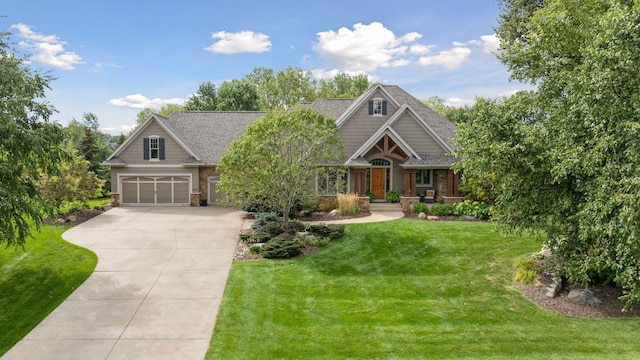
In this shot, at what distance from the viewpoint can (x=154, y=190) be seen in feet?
85.9

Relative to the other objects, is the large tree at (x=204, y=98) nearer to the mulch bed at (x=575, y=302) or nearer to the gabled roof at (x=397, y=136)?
the gabled roof at (x=397, y=136)

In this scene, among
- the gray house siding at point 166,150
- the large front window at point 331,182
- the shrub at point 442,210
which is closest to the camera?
the large front window at point 331,182

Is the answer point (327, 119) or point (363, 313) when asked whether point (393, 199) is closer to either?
point (327, 119)

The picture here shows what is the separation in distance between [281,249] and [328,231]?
9.77ft

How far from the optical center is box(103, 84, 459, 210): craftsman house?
78.8ft

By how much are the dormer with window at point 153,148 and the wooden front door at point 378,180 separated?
42.8ft

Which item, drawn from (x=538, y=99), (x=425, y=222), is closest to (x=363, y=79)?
(x=425, y=222)

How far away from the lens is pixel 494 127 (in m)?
10.8

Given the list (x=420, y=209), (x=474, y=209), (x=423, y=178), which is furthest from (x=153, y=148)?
(x=474, y=209)

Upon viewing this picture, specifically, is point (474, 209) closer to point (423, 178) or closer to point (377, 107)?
point (423, 178)

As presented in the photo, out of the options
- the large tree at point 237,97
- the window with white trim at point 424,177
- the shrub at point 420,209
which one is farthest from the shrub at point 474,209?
the large tree at point 237,97

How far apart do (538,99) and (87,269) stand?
46.7 feet

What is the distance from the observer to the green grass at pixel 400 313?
8.47m

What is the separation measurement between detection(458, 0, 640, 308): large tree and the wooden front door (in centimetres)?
1335
